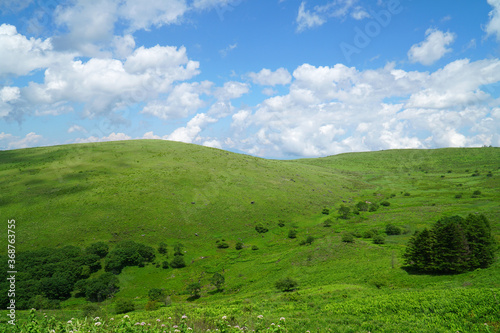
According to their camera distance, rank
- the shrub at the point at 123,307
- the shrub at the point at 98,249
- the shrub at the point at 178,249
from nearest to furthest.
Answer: the shrub at the point at 123,307 → the shrub at the point at 98,249 → the shrub at the point at 178,249

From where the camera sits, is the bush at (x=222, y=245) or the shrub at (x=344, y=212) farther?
the shrub at (x=344, y=212)

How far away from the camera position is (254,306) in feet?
108

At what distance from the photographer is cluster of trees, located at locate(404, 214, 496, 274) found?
132 feet

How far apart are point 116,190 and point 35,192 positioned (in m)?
29.1

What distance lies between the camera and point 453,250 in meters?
41.4

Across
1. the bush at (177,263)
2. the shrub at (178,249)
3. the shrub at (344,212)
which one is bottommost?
the bush at (177,263)

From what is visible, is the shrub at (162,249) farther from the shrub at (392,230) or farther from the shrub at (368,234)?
the shrub at (392,230)

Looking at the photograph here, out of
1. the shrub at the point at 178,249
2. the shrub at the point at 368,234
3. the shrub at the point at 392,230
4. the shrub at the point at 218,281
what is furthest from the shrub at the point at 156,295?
the shrub at the point at 392,230

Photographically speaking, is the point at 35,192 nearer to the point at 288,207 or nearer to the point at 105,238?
the point at 105,238

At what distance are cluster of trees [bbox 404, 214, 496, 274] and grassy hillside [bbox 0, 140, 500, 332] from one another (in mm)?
2823

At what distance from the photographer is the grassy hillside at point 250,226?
25844 mm

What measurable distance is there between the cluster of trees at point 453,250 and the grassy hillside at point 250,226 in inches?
111

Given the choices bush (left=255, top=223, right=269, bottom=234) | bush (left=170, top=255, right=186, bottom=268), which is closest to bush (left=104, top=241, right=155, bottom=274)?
bush (left=170, top=255, right=186, bottom=268)

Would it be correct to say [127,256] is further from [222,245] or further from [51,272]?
[222,245]
